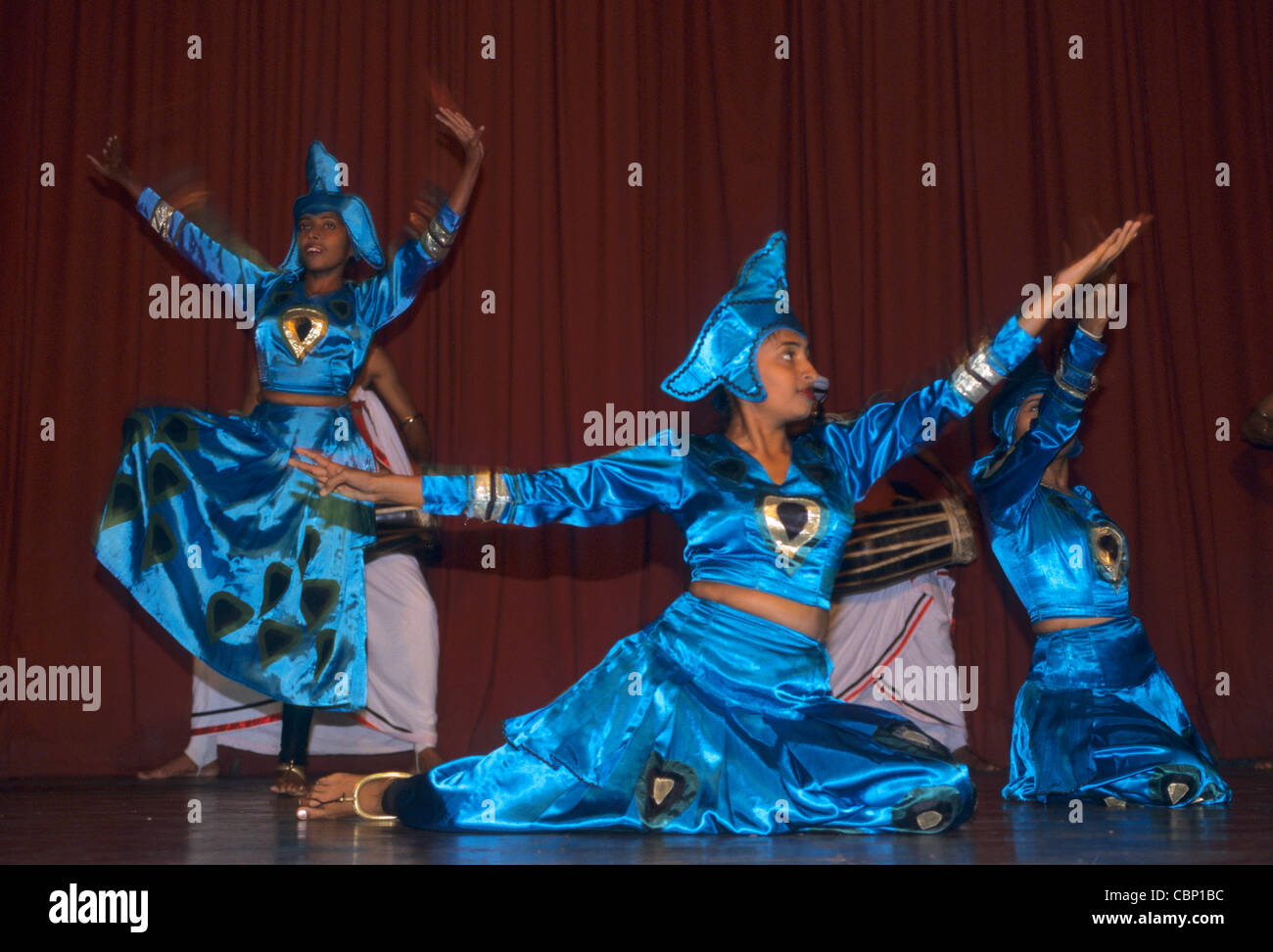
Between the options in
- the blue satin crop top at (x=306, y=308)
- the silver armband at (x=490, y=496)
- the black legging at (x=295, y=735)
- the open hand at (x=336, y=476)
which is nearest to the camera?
the open hand at (x=336, y=476)

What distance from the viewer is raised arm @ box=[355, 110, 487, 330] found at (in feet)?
12.2

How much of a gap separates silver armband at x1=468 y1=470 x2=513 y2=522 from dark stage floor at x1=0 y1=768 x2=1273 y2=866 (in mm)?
658

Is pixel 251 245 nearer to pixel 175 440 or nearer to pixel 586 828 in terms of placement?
pixel 175 440

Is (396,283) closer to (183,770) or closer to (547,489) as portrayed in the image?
(547,489)

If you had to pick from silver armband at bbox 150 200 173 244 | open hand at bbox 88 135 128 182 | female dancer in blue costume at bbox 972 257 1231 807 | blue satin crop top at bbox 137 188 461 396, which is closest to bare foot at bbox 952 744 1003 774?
female dancer in blue costume at bbox 972 257 1231 807

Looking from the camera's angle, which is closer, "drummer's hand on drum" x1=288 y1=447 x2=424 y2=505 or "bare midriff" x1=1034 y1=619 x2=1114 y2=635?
"drummer's hand on drum" x1=288 y1=447 x2=424 y2=505

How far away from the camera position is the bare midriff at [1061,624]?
3.29 m

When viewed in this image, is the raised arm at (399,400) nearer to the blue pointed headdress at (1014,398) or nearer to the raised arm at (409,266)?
the raised arm at (409,266)

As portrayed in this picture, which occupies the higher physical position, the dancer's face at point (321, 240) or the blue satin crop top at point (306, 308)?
the dancer's face at point (321, 240)

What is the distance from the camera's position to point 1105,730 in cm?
309

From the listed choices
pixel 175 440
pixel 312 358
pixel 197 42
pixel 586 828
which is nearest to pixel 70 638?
pixel 175 440

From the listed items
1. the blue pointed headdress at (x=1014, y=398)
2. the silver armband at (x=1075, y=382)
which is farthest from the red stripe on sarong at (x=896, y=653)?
the silver armband at (x=1075, y=382)

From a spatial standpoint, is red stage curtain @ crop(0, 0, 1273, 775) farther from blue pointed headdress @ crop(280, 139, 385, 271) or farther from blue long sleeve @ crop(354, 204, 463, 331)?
blue long sleeve @ crop(354, 204, 463, 331)

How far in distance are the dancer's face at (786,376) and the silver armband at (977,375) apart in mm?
328
